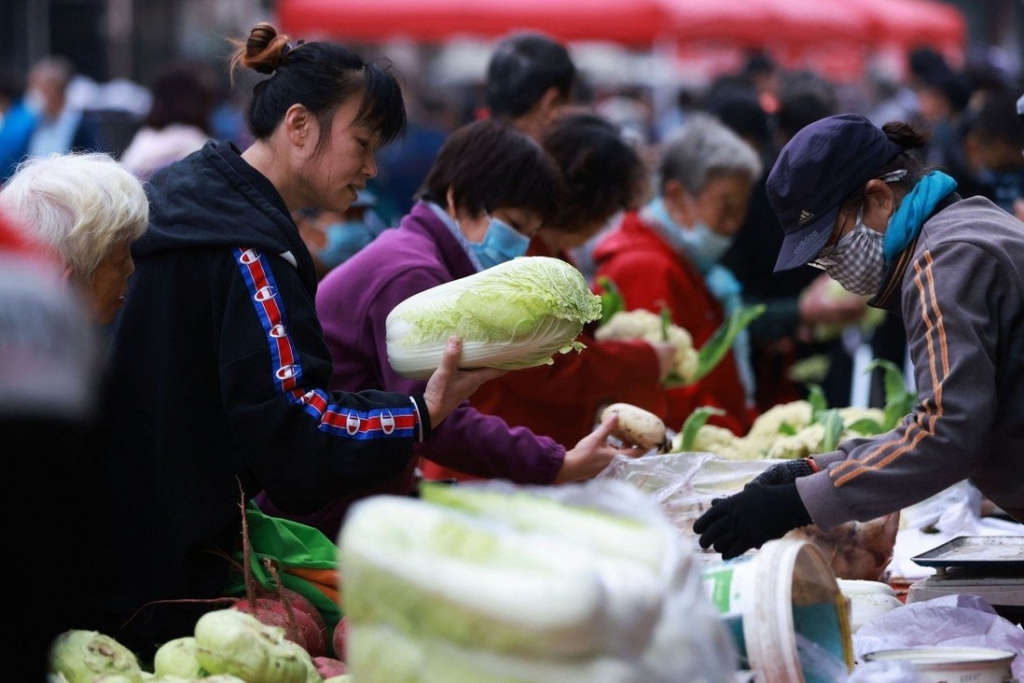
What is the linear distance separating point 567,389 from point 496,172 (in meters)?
0.81

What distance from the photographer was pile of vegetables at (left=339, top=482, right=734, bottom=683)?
5.74 feet

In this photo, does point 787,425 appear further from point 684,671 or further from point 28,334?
point 28,334

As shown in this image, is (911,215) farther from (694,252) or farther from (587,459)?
(694,252)

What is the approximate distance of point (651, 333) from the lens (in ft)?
16.4

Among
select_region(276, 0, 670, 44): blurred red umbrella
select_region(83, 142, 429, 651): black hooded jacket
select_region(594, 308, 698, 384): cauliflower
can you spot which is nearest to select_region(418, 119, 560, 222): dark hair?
select_region(83, 142, 429, 651): black hooded jacket

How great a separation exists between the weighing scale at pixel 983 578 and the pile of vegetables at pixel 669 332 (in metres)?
1.75

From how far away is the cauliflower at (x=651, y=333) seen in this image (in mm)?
5004

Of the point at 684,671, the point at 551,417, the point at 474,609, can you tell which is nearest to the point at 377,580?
the point at 474,609

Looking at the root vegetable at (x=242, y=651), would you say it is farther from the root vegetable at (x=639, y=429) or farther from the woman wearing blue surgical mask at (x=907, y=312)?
the root vegetable at (x=639, y=429)

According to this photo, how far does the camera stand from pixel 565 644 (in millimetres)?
1736

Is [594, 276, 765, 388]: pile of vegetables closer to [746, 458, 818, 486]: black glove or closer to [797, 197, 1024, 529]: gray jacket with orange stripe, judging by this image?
[746, 458, 818, 486]: black glove

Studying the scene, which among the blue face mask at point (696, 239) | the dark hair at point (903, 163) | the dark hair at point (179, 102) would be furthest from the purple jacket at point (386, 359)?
the dark hair at point (179, 102)

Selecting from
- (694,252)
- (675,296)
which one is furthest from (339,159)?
(694,252)

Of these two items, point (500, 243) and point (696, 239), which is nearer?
point (500, 243)
